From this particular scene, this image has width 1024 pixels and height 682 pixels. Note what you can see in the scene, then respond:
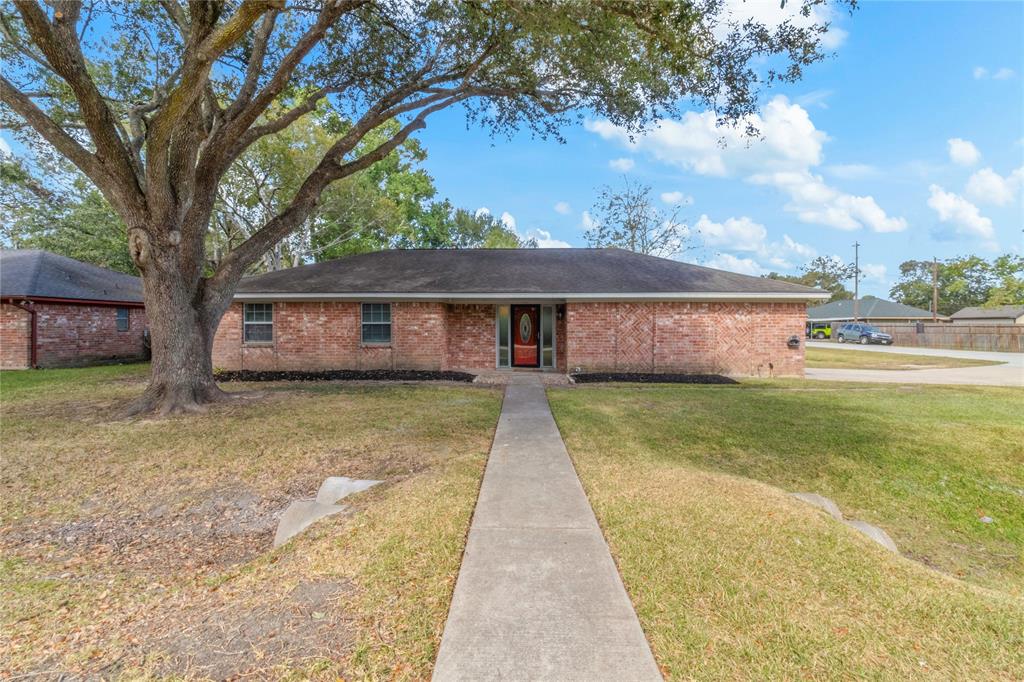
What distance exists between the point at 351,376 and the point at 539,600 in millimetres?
10688

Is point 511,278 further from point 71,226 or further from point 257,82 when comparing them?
point 71,226

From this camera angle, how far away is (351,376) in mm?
12195

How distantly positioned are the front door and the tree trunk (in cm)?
817

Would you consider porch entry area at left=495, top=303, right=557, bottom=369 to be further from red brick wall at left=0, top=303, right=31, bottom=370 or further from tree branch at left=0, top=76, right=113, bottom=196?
red brick wall at left=0, top=303, right=31, bottom=370

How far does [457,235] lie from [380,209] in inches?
1062

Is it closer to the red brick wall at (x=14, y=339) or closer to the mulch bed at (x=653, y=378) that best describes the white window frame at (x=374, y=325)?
the mulch bed at (x=653, y=378)

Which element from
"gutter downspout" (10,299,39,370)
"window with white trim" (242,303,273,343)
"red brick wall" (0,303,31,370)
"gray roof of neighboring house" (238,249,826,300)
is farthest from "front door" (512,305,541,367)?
"red brick wall" (0,303,31,370)

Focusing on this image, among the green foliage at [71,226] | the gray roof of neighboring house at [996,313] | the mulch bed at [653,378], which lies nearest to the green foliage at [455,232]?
the green foliage at [71,226]

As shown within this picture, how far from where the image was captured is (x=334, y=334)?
1323 centimetres

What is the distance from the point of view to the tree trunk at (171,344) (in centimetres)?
791

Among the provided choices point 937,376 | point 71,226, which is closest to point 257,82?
point 937,376

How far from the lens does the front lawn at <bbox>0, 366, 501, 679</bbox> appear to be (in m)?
2.24

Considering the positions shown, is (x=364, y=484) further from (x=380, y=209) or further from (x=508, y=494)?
(x=380, y=209)

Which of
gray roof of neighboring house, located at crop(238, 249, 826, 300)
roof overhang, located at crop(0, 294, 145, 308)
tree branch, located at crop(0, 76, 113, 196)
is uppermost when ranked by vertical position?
tree branch, located at crop(0, 76, 113, 196)
